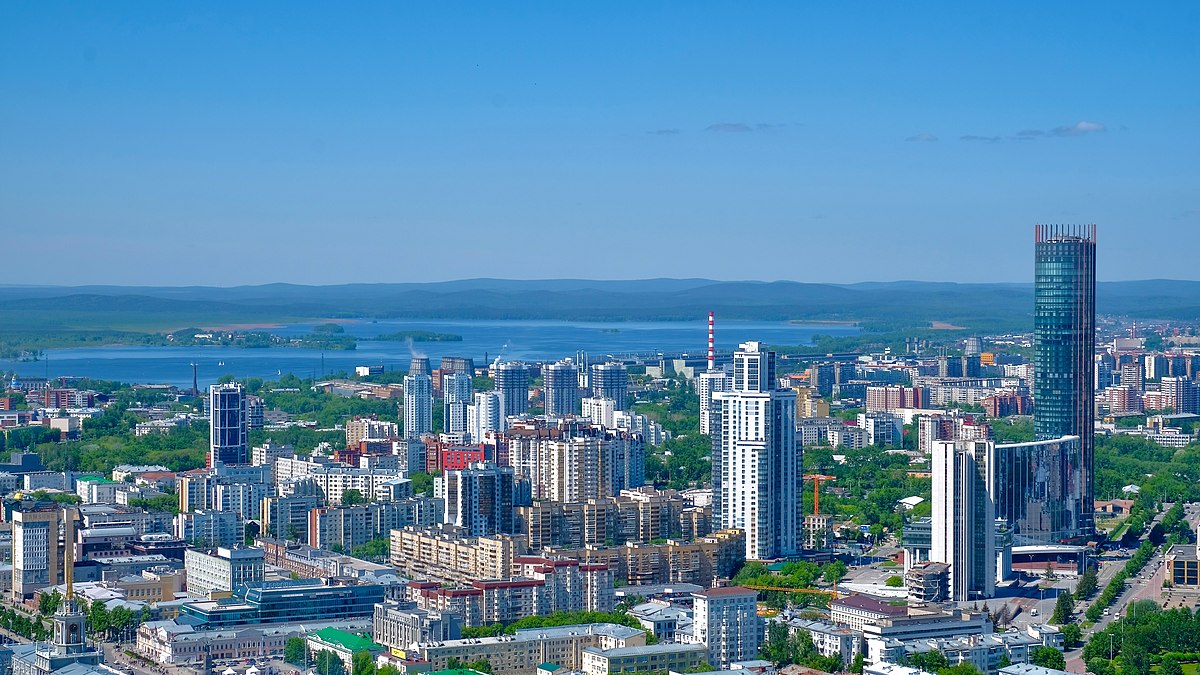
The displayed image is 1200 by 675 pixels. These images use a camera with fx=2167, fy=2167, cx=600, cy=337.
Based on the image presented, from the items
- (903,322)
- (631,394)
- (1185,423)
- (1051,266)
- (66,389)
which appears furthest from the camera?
(903,322)

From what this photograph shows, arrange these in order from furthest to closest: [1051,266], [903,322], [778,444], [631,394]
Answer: [903,322] → [631,394] → [1051,266] → [778,444]

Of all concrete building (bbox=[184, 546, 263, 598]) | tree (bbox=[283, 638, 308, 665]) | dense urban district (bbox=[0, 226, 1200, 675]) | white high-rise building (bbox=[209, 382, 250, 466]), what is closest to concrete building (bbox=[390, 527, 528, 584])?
dense urban district (bbox=[0, 226, 1200, 675])

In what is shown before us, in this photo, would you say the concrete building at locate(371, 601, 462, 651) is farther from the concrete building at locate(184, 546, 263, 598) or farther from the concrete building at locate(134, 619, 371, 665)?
the concrete building at locate(184, 546, 263, 598)

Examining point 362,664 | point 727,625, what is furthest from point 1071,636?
point 362,664

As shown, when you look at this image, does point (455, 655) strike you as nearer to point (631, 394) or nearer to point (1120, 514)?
point (1120, 514)

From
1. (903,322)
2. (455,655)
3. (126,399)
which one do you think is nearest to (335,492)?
(455,655)
